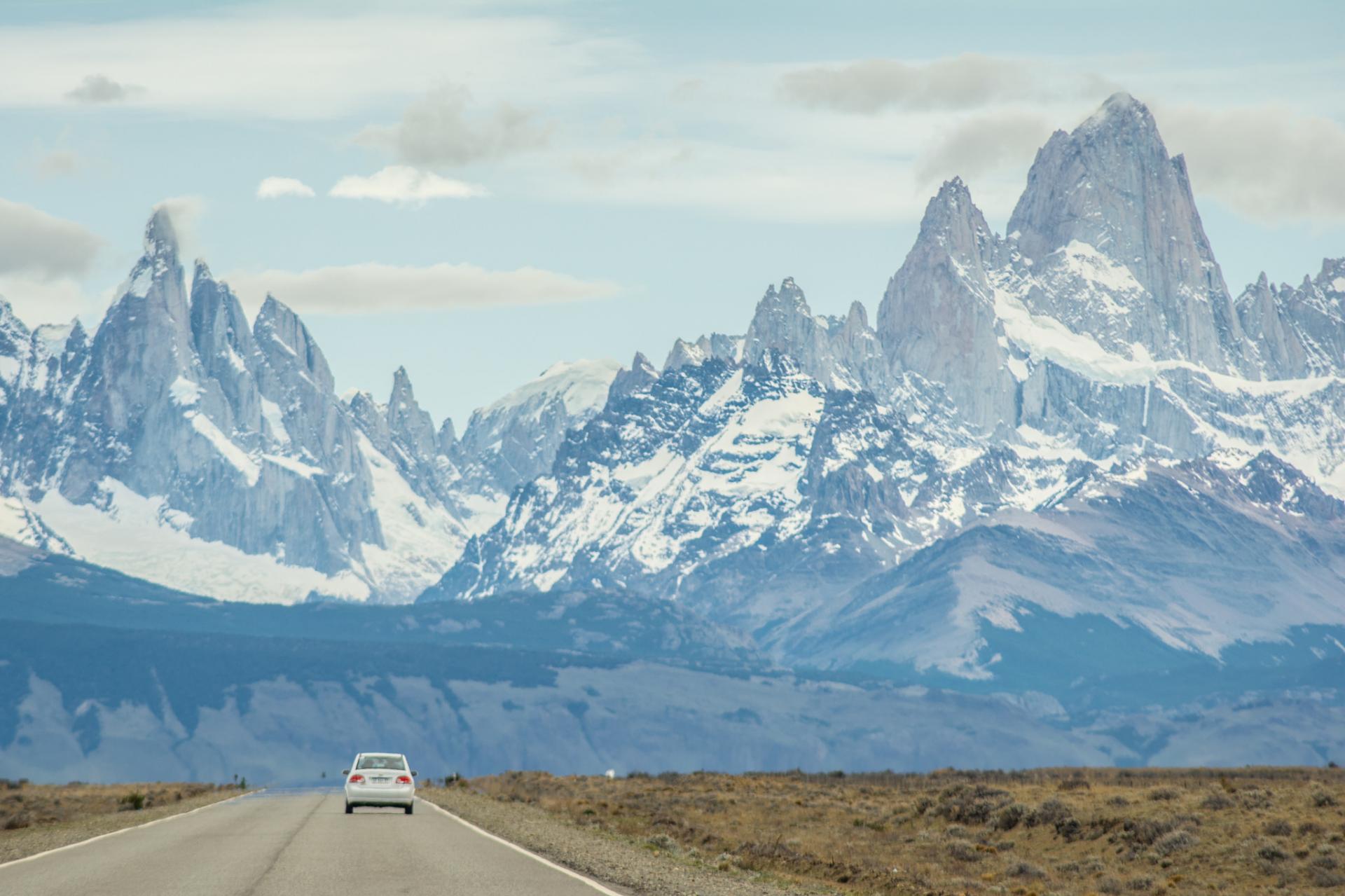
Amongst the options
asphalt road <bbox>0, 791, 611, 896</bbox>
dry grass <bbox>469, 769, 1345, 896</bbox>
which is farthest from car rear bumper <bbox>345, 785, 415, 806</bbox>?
asphalt road <bbox>0, 791, 611, 896</bbox>

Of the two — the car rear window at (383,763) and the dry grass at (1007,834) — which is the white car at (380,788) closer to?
the car rear window at (383,763)

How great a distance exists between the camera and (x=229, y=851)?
49781 mm

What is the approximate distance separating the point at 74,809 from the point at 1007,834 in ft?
135

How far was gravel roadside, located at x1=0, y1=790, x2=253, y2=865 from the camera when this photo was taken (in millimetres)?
53250

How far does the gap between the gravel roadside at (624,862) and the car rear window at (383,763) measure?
315cm

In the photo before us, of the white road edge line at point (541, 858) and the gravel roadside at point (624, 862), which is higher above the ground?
the white road edge line at point (541, 858)

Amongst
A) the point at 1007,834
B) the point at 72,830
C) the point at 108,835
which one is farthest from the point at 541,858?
the point at 1007,834

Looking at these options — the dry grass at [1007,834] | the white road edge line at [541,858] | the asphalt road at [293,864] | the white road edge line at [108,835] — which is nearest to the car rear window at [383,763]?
the white road edge line at [541,858]

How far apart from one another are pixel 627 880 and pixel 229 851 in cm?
1205

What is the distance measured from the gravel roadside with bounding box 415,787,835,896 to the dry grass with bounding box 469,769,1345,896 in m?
1.12

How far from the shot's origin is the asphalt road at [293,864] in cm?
3981

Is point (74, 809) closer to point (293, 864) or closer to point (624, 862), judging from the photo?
point (624, 862)

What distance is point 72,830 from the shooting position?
64.8 meters

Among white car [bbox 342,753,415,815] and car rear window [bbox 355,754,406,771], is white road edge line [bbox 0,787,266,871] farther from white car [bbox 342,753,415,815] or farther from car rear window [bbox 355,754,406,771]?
car rear window [bbox 355,754,406,771]
